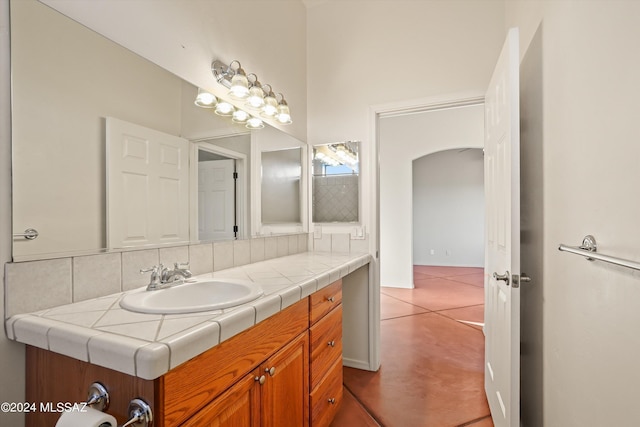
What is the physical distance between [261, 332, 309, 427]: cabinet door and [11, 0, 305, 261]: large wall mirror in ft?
2.58

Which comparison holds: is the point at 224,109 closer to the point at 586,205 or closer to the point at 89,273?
the point at 89,273

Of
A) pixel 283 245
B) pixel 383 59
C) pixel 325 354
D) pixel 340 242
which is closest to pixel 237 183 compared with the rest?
pixel 283 245

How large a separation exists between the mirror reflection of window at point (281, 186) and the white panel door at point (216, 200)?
0.38 metres

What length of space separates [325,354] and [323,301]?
0.29 m

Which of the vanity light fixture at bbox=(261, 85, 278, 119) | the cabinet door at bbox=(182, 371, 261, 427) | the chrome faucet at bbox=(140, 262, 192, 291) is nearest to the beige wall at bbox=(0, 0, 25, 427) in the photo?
the chrome faucet at bbox=(140, 262, 192, 291)

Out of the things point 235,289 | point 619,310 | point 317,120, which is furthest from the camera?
point 317,120

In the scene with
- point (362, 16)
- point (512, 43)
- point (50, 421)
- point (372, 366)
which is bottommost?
point (372, 366)

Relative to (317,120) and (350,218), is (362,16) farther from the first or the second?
(350,218)

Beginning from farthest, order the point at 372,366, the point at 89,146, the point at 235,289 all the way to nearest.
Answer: the point at 372,366, the point at 235,289, the point at 89,146

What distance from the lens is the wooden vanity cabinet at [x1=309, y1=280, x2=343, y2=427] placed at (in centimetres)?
152

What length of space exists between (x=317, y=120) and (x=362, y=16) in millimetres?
883

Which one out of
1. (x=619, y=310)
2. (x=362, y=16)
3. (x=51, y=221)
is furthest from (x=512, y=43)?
(x=51, y=221)

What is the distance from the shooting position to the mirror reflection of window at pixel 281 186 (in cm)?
231

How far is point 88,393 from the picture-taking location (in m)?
0.84
